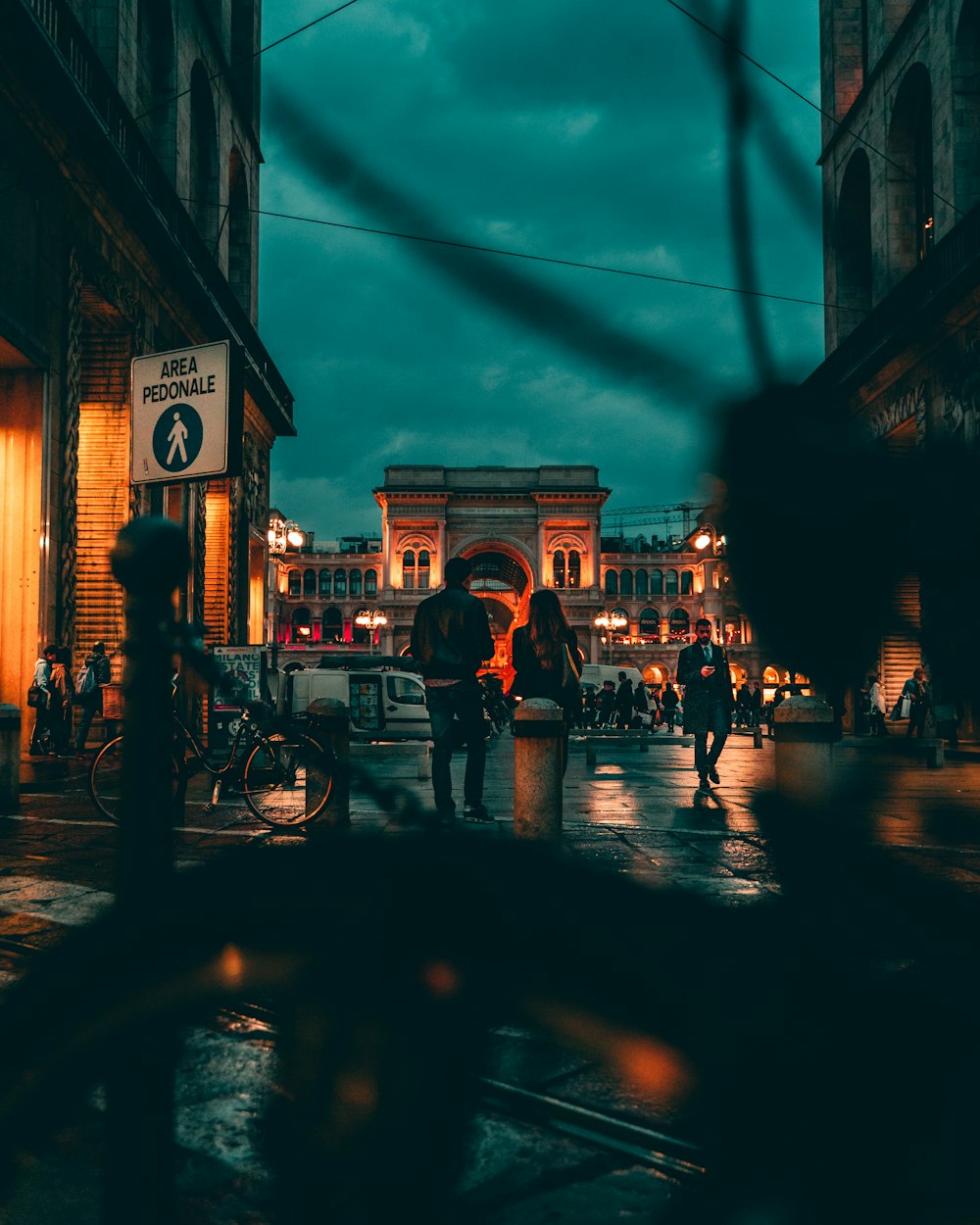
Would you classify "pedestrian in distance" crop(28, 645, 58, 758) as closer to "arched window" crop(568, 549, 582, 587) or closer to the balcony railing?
the balcony railing

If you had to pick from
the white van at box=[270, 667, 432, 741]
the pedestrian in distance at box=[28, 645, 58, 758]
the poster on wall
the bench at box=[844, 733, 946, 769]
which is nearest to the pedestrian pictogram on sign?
→ the poster on wall

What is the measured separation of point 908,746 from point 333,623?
245ft

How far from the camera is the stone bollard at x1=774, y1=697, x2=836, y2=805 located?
100cm

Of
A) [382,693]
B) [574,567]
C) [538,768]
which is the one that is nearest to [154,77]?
[382,693]

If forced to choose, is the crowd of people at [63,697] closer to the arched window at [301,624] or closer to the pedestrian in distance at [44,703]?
the pedestrian in distance at [44,703]

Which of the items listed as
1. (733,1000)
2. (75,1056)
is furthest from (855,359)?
(75,1056)

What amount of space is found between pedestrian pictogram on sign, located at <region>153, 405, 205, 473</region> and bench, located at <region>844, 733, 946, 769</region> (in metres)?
6.99

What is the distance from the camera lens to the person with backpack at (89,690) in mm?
11023

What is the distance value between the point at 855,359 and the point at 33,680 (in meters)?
10.8

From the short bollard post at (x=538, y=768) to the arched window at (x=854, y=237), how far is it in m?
3.58

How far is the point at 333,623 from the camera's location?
246ft

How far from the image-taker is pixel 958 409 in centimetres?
93

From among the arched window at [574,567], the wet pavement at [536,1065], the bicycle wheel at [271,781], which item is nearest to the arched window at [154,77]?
the bicycle wheel at [271,781]

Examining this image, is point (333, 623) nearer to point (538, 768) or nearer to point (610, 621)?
point (610, 621)
